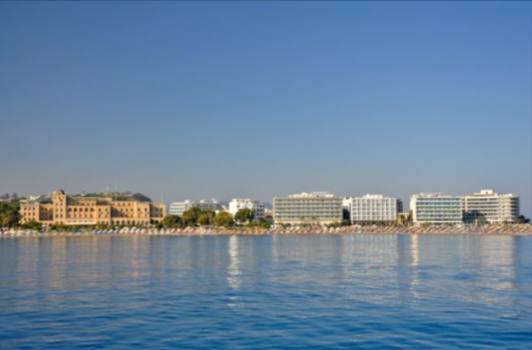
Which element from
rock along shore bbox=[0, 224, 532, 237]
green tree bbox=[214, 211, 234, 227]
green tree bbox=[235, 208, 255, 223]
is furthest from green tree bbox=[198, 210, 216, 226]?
green tree bbox=[235, 208, 255, 223]

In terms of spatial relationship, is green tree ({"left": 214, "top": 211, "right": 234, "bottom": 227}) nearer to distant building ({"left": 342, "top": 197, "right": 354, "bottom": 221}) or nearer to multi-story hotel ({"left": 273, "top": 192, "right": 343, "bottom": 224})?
multi-story hotel ({"left": 273, "top": 192, "right": 343, "bottom": 224})

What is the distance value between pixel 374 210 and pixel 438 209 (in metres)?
16.1

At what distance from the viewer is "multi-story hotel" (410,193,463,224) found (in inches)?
6166

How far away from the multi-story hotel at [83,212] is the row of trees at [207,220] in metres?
11.9

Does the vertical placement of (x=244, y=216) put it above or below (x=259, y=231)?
above

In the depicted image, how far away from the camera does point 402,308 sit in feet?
74.1

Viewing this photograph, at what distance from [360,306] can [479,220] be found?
14379cm

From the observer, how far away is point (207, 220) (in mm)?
139750

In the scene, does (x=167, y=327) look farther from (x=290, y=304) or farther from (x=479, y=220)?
(x=479, y=220)

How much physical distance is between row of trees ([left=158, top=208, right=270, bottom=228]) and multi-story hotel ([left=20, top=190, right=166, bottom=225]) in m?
11.9

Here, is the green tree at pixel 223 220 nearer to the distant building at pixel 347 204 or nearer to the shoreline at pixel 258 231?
the shoreline at pixel 258 231

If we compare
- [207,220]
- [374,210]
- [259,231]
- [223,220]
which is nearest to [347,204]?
[374,210]

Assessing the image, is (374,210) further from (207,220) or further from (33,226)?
(33,226)

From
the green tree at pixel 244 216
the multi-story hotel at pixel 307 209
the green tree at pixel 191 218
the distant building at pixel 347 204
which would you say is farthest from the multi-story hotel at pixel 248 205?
the green tree at pixel 191 218
